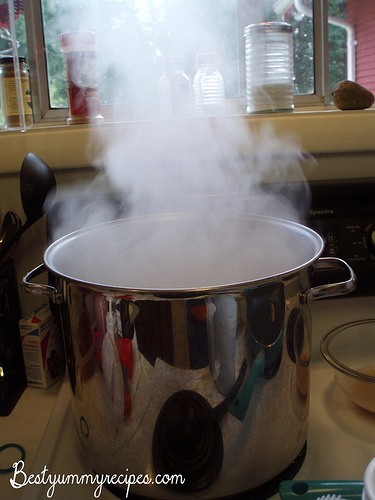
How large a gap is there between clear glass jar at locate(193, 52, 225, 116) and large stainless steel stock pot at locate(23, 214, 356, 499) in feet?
1.75

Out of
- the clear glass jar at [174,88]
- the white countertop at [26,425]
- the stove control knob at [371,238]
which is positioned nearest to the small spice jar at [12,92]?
the clear glass jar at [174,88]

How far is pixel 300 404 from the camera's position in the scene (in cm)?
52

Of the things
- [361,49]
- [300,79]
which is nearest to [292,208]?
[300,79]

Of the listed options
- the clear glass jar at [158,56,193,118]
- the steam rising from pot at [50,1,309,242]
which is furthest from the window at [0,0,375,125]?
the steam rising from pot at [50,1,309,242]

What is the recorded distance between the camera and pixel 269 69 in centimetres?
95

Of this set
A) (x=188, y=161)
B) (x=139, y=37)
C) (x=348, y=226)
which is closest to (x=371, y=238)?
(x=348, y=226)

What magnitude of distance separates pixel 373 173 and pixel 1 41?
2.57ft

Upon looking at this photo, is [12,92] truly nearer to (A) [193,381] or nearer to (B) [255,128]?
(B) [255,128]

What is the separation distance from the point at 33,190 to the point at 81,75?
0.94 ft

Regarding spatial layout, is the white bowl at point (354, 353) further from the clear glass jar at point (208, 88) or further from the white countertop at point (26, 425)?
the clear glass jar at point (208, 88)

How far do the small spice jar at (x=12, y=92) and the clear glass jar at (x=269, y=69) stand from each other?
40cm

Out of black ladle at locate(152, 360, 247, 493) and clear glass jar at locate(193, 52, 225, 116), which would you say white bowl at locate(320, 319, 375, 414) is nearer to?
black ladle at locate(152, 360, 247, 493)

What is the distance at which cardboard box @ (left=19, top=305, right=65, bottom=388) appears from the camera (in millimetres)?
743

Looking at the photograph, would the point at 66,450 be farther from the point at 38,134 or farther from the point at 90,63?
the point at 90,63
